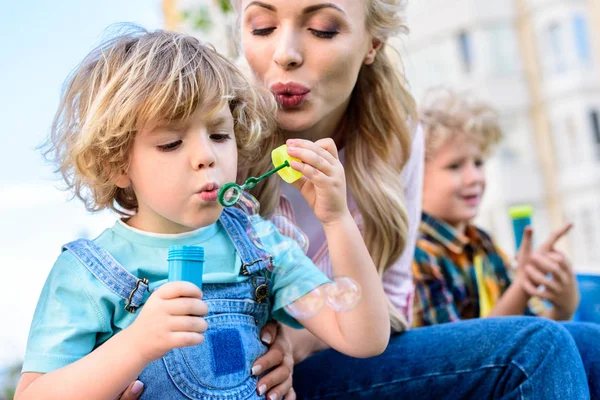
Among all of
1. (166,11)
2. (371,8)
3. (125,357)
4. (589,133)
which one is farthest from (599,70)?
(125,357)

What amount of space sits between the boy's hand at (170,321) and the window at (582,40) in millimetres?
15014

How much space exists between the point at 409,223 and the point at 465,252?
0.95 metres

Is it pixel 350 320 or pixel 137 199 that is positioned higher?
pixel 137 199

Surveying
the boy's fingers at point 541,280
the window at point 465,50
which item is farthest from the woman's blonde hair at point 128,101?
the window at point 465,50

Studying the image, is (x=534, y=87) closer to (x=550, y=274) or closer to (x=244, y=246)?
(x=550, y=274)

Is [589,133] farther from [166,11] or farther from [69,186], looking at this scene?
[69,186]

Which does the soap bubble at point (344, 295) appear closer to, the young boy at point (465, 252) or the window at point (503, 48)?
the young boy at point (465, 252)

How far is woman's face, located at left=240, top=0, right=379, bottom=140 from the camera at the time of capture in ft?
6.21

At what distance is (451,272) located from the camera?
2.98 meters

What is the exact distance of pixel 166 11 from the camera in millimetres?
15078

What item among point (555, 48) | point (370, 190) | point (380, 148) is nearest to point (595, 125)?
point (555, 48)

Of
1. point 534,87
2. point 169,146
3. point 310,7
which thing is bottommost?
point 169,146

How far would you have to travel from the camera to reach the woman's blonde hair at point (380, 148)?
6.76 feet

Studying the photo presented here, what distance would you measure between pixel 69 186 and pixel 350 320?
0.65 metres
